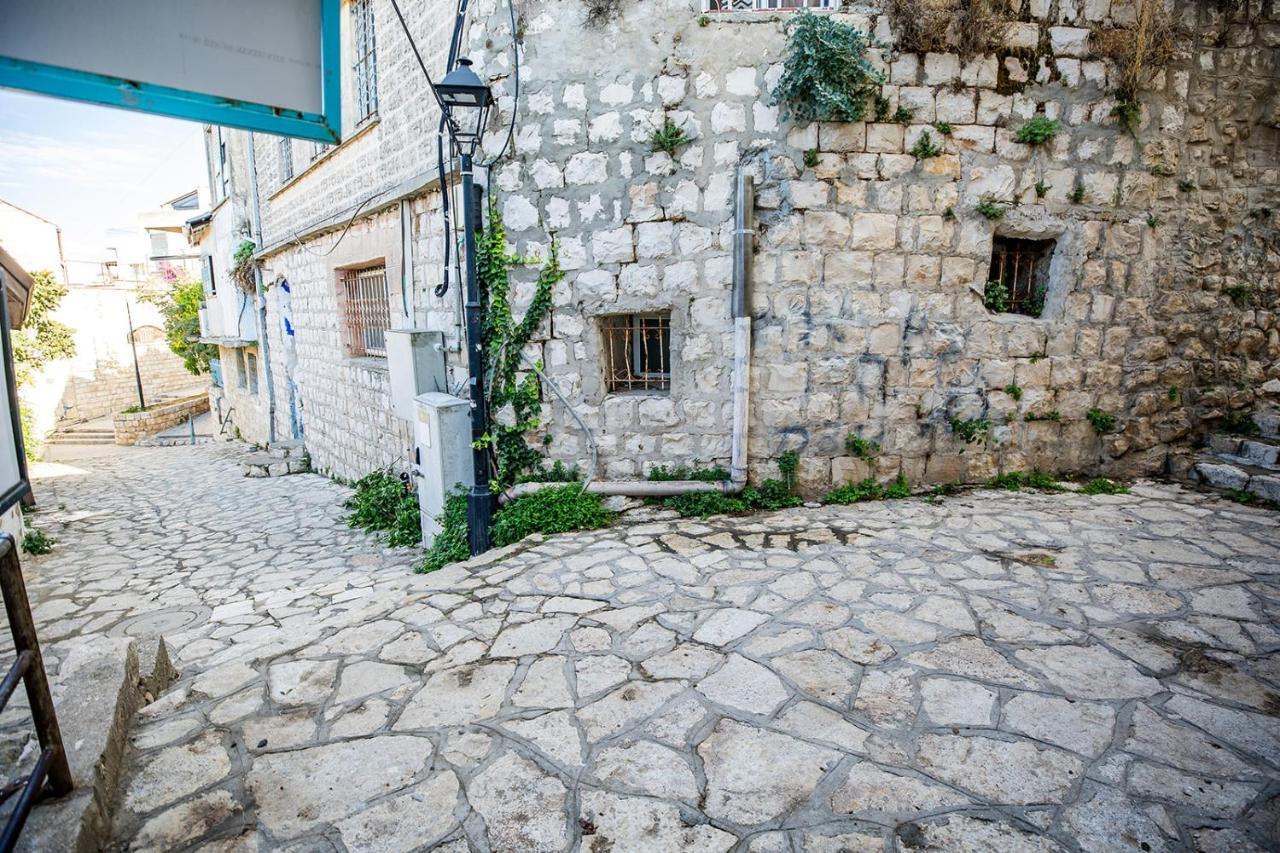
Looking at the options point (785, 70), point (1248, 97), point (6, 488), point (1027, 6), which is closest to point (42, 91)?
point (6, 488)

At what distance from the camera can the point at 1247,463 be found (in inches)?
204

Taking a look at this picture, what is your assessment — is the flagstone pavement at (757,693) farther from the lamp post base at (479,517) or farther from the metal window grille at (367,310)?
the metal window grille at (367,310)

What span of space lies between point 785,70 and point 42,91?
4283mm

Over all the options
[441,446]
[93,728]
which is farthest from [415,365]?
[93,728]

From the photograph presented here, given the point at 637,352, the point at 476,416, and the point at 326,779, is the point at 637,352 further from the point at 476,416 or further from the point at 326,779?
the point at 326,779

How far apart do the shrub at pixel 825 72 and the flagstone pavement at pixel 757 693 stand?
3075mm

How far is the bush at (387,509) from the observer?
20.7ft

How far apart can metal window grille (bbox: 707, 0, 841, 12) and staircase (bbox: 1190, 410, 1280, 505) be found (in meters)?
4.90

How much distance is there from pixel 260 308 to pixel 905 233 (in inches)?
474

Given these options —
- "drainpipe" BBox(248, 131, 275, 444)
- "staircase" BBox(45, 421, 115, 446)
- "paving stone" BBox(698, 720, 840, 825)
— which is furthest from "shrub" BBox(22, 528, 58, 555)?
"staircase" BBox(45, 421, 115, 446)

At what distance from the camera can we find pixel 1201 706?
2555 mm

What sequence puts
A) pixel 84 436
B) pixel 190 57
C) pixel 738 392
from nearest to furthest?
pixel 190 57
pixel 738 392
pixel 84 436

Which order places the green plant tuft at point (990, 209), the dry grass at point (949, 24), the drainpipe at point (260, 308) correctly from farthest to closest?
1. the drainpipe at point (260, 308)
2. the green plant tuft at point (990, 209)
3. the dry grass at point (949, 24)

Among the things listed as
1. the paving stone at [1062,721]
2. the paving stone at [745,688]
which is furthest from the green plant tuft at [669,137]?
the paving stone at [1062,721]
